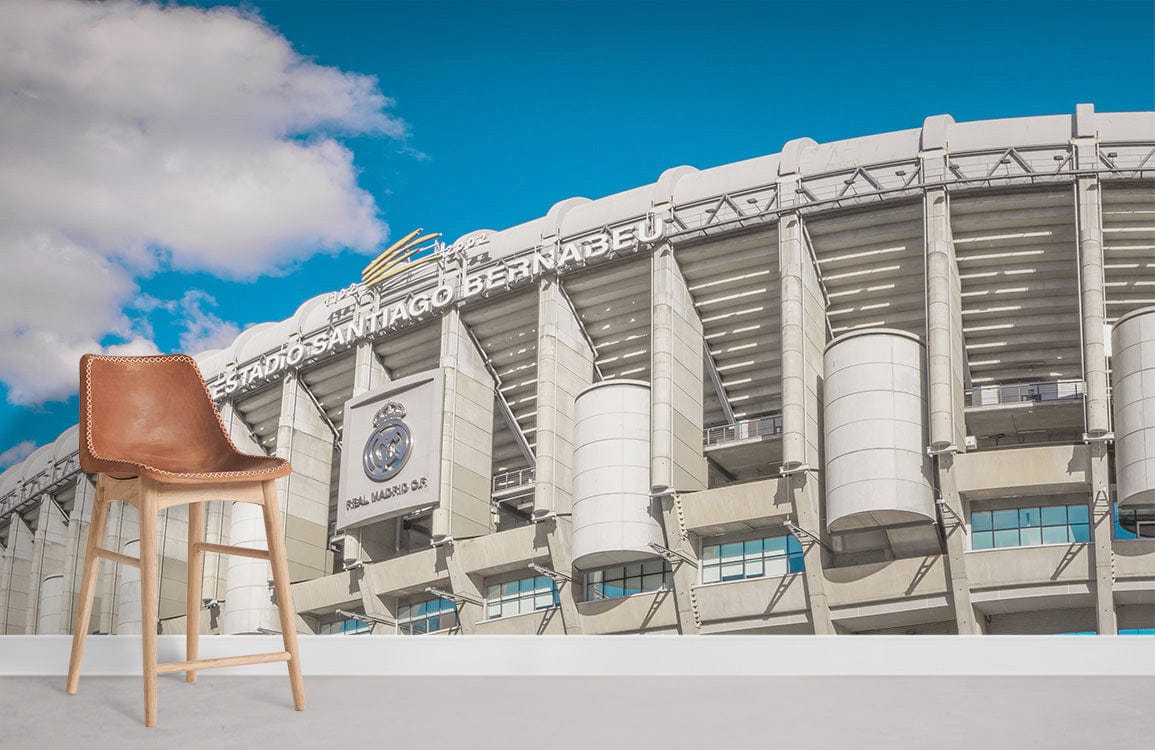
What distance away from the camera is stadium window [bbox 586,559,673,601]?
142 feet

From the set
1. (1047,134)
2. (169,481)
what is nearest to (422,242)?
(1047,134)

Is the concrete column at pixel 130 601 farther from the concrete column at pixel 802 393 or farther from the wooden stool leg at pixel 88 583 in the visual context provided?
the wooden stool leg at pixel 88 583

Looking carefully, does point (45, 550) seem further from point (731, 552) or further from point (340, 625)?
point (731, 552)

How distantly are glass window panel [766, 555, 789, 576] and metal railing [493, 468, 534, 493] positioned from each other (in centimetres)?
1140

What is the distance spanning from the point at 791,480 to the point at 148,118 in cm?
1997

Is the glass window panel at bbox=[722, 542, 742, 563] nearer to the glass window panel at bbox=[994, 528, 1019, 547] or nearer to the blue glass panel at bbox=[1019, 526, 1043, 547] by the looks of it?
the glass window panel at bbox=[994, 528, 1019, 547]

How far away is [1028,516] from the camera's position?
38906 mm

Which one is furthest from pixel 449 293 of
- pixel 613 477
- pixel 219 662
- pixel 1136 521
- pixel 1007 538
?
pixel 219 662

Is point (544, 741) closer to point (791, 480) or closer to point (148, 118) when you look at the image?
point (148, 118)

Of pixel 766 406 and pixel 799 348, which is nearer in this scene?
pixel 799 348

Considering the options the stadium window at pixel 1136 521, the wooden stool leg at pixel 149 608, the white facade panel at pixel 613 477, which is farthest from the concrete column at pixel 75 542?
the wooden stool leg at pixel 149 608

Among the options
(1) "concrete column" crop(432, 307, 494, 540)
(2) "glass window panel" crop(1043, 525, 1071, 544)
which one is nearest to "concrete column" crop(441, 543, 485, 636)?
(1) "concrete column" crop(432, 307, 494, 540)

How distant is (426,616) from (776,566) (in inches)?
550

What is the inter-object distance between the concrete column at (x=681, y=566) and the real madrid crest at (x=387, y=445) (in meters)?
10.6
